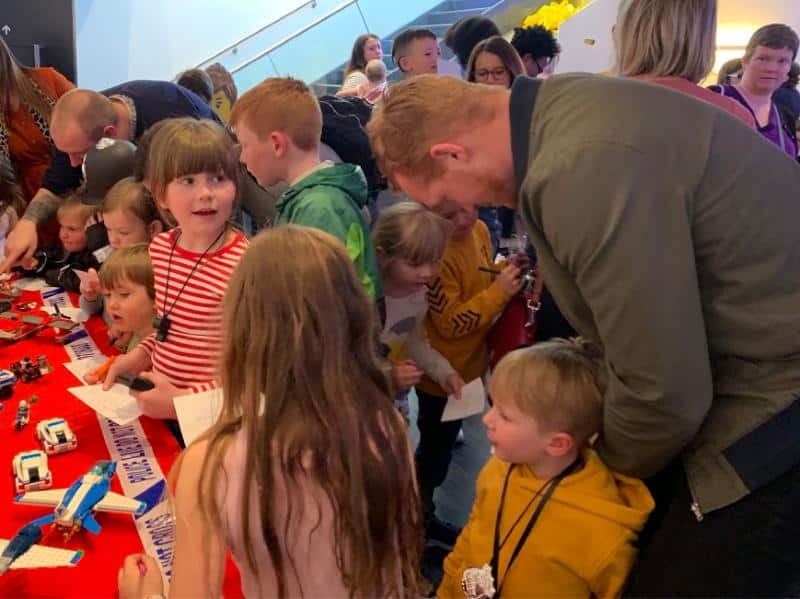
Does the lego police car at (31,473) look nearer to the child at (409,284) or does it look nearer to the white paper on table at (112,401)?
the white paper on table at (112,401)

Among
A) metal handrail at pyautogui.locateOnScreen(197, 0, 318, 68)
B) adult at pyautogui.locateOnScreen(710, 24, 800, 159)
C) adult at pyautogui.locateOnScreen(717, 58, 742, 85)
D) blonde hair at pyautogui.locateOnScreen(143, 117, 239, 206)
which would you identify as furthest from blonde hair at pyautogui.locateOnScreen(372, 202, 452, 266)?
metal handrail at pyautogui.locateOnScreen(197, 0, 318, 68)

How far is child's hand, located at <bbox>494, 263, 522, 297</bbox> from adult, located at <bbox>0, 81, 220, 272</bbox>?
1392 millimetres

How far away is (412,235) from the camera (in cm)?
210

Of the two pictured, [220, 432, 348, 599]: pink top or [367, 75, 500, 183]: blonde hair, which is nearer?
[220, 432, 348, 599]: pink top

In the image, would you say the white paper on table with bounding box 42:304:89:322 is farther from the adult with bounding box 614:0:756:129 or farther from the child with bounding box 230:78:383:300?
the adult with bounding box 614:0:756:129

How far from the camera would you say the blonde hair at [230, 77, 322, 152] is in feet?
6.00

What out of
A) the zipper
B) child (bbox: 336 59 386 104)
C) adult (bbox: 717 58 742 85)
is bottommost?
adult (bbox: 717 58 742 85)

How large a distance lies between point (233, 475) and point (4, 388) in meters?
1.03

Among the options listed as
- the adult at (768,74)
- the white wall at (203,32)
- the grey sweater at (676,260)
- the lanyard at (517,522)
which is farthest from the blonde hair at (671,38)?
the white wall at (203,32)

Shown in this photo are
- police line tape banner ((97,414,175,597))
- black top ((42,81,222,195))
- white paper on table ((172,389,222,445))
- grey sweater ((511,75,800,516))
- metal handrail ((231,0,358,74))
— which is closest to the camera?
grey sweater ((511,75,800,516))

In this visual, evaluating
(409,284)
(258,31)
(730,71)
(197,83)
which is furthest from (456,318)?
(258,31)

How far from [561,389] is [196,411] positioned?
76 cm

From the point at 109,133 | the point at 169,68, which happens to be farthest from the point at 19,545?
the point at 169,68

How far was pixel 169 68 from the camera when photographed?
8500 millimetres
